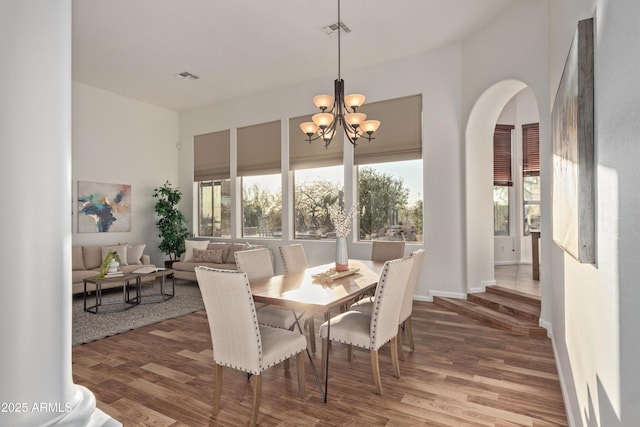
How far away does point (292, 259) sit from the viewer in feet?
12.9

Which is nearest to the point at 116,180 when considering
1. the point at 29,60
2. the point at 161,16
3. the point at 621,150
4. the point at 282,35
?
the point at 161,16

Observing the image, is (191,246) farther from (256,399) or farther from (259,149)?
(256,399)

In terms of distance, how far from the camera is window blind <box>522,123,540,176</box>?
720cm

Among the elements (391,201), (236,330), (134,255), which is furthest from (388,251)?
(134,255)

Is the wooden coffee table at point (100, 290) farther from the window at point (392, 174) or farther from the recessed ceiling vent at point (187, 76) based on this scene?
the window at point (392, 174)

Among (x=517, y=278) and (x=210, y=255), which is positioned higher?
(x=210, y=255)

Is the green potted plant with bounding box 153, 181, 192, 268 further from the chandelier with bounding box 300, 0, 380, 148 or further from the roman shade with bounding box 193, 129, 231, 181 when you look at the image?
the chandelier with bounding box 300, 0, 380, 148

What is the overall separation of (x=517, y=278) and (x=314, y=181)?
362 cm

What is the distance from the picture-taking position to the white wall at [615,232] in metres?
0.87

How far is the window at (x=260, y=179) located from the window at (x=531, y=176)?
16.0 ft

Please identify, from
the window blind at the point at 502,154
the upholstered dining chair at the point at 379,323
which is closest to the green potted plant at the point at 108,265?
the upholstered dining chair at the point at 379,323

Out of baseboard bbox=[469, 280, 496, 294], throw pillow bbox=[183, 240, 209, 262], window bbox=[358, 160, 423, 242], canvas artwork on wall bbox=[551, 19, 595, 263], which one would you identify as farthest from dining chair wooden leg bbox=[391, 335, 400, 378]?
throw pillow bbox=[183, 240, 209, 262]

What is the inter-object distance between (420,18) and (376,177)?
2373 millimetres

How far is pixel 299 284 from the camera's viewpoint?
2990 mm
